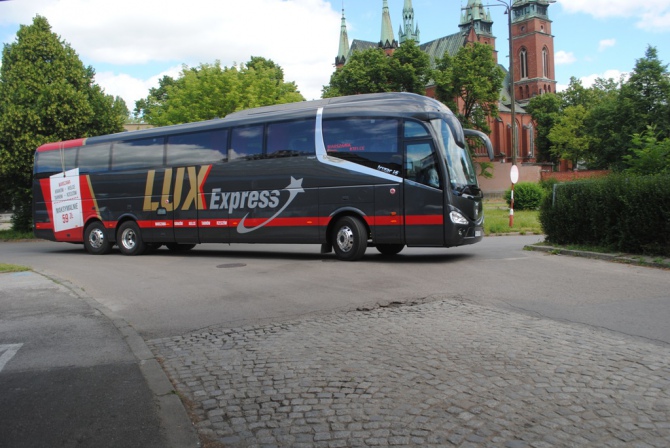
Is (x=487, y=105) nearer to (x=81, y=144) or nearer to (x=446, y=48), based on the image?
(x=446, y=48)

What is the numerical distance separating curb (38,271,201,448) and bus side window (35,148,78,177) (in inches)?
550

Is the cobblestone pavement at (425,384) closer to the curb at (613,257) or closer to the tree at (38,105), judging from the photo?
the curb at (613,257)

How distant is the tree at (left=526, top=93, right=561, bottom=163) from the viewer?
97562 millimetres

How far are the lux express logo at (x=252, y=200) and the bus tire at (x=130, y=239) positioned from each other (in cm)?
324

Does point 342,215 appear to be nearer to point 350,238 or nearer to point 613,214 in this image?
point 350,238

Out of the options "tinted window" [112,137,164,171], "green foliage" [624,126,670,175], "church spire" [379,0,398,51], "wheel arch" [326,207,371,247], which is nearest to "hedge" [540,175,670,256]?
"green foliage" [624,126,670,175]

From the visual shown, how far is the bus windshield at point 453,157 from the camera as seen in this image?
42.6 feet

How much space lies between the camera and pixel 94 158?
18953 millimetres

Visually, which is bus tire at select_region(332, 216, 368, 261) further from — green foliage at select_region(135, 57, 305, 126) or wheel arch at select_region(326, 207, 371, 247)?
green foliage at select_region(135, 57, 305, 126)

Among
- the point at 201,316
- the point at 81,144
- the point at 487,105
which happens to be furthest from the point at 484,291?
the point at 487,105

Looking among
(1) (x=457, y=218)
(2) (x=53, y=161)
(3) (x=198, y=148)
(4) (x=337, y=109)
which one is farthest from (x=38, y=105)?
(1) (x=457, y=218)

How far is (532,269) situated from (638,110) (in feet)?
197

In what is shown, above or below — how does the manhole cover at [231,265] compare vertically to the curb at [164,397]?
above

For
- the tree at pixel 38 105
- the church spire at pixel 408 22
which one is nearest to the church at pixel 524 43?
the church spire at pixel 408 22
